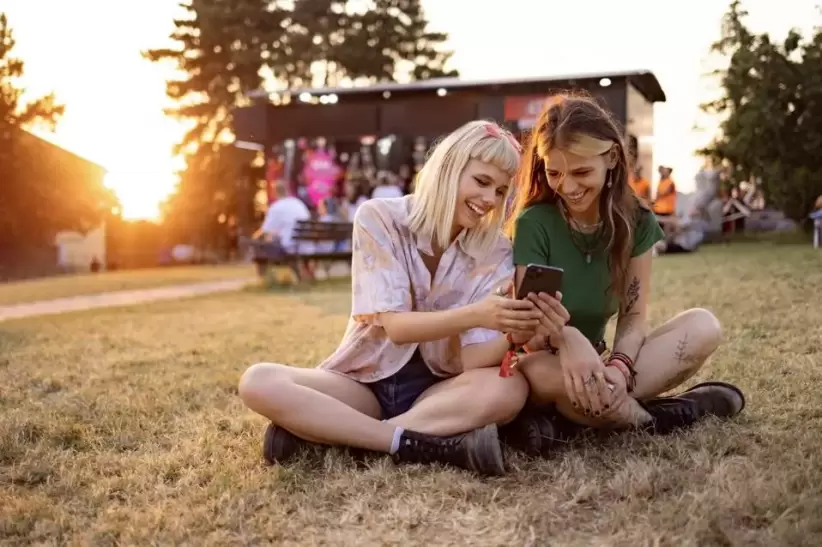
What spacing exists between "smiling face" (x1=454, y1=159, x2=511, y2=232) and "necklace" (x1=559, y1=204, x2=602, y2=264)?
251 mm

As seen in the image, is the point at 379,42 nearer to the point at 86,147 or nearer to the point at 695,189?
the point at 86,147

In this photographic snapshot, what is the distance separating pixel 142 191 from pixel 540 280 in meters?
26.7

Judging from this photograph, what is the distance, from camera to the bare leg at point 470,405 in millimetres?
Answer: 2117

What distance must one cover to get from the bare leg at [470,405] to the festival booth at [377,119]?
11.5 metres

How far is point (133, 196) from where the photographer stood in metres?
26.4

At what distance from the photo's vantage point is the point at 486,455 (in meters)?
2.01

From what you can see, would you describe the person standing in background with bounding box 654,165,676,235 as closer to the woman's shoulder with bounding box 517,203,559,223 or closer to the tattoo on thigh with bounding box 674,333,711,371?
the tattoo on thigh with bounding box 674,333,711,371

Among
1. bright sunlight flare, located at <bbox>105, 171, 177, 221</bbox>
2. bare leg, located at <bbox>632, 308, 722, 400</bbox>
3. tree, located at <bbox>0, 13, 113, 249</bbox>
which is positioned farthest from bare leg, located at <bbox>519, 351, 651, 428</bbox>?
bright sunlight flare, located at <bbox>105, 171, 177, 221</bbox>

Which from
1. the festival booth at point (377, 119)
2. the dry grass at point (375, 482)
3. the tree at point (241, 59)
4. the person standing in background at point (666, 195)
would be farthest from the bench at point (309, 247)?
the tree at point (241, 59)

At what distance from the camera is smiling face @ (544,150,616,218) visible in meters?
2.19

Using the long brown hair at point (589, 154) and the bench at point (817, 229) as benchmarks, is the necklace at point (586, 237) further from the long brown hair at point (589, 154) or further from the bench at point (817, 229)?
the bench at point (817, 229)

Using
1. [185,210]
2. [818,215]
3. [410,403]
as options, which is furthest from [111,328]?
[185,210]

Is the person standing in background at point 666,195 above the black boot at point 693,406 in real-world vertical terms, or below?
above

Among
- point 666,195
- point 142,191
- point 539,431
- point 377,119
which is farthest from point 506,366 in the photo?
point 142,191
